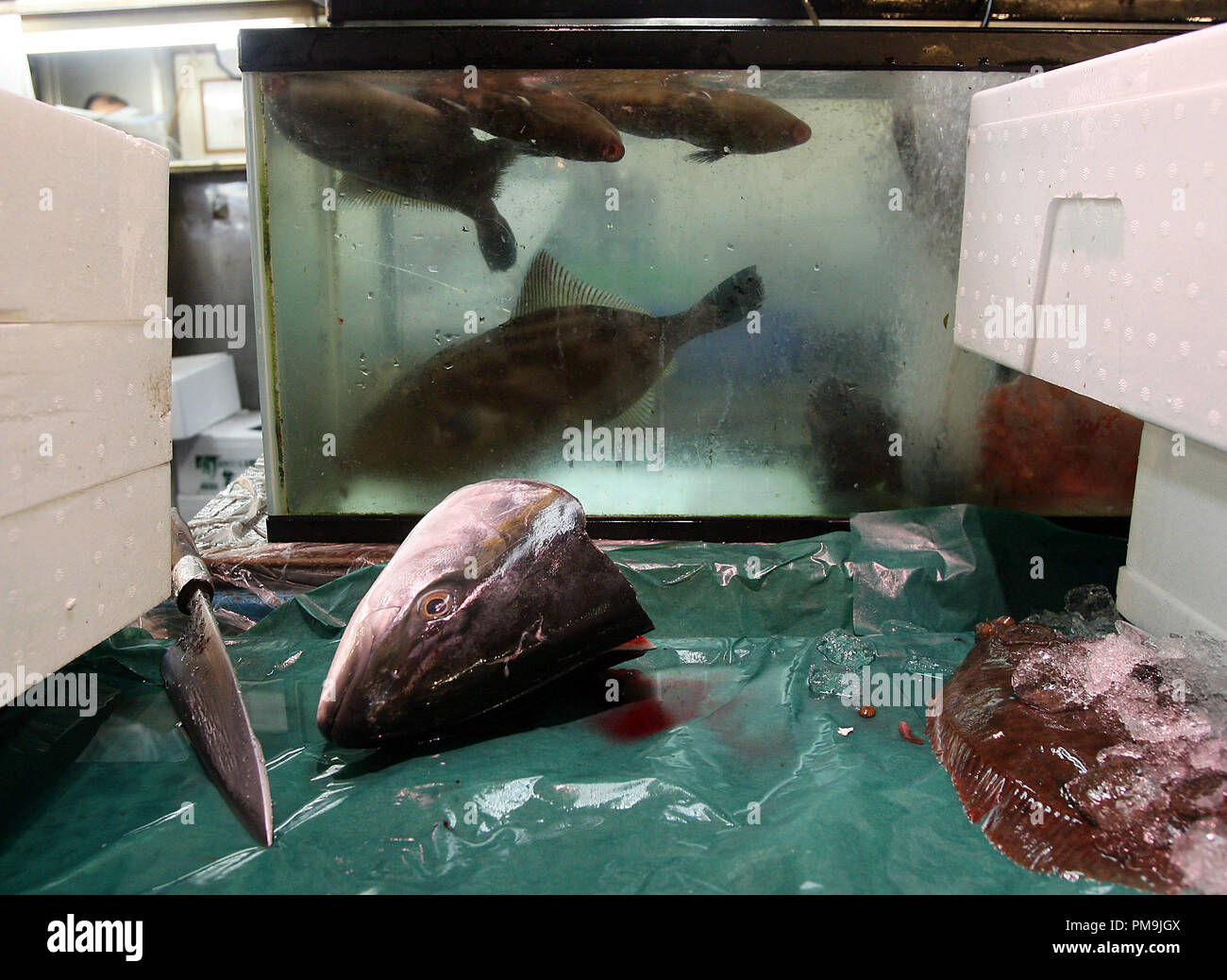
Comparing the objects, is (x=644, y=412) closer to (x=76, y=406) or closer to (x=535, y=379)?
(x=535, y=379)

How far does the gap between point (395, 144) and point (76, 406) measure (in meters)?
1.67

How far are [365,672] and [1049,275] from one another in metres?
1.87

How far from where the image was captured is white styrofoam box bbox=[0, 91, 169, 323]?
167cm

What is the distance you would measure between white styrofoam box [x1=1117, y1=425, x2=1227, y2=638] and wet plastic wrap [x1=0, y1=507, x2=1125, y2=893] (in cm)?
59

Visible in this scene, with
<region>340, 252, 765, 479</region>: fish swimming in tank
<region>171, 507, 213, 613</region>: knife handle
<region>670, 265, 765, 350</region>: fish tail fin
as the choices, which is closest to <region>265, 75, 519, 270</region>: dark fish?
<region>340, 252, 765, 479</region>: fish swimming in tank

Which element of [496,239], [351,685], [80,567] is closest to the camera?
[80,567]

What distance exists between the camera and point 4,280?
1670 mm

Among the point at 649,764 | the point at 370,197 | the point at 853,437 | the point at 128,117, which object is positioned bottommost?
the point at 649,764

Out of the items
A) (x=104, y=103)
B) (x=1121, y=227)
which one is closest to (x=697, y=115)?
(x=1121, y=227)

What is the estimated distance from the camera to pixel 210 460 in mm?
5391

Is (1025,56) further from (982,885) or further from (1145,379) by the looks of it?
(982,885)

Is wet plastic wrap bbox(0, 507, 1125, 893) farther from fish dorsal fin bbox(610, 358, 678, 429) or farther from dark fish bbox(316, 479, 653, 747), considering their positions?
fish dorsal fin bbox(610, 358, 678, 429)

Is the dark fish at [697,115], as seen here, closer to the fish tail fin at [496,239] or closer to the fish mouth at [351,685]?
the fish tail fin at [496,239]
